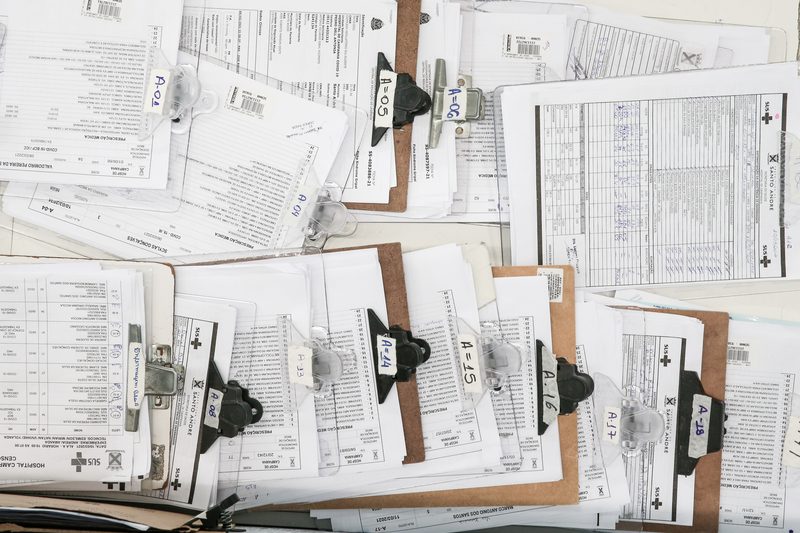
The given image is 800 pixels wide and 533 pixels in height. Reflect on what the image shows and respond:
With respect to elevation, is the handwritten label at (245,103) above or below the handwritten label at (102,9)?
below

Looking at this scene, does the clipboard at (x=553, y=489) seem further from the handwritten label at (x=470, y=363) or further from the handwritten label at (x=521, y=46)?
the handwritten label at (x=521, y=46)

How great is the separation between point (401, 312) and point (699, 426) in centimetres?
48

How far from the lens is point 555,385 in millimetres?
1057

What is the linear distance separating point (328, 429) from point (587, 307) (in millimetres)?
416

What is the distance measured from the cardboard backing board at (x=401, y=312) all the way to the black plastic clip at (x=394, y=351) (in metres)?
0.01

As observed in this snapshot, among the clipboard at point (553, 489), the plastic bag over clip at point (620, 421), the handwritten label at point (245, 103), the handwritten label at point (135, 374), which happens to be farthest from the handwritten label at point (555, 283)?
the handwritten label at point (135, 374)

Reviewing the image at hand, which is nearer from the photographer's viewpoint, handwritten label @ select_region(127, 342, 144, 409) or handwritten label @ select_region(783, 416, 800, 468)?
handwritten label @ select_region(127, 342, 144, 409)

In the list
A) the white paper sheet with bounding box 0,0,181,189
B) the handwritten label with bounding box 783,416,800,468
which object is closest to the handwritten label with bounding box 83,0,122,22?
the white paper sheet with bounding box 0,0,181,189

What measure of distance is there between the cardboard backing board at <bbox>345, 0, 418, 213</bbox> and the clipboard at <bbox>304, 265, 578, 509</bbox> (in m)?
0.27

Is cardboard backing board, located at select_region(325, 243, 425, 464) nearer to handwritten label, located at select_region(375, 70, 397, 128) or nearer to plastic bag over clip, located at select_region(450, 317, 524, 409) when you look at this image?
plastic bag over clip, located at select_region(450, 317, 524, 409)

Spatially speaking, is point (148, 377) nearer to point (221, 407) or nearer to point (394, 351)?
point (221, 407)

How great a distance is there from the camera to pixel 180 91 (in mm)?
1013

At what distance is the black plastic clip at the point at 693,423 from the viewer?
3.59ft

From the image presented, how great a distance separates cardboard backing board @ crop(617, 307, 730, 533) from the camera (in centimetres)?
110
